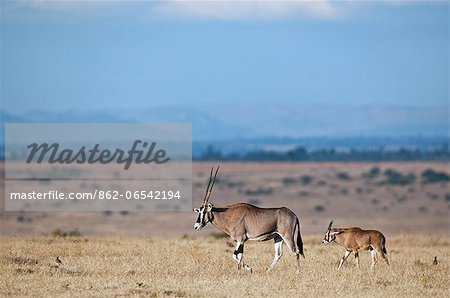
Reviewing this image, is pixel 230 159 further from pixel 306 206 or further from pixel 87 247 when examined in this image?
pixel 87 247

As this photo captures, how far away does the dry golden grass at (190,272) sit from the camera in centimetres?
1633

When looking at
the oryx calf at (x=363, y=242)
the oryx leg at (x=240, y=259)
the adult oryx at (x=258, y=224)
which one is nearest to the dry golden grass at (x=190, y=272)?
the oryx leg at (x=240, y=259)

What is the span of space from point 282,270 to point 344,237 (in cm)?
186

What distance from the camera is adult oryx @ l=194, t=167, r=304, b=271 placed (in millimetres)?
19219

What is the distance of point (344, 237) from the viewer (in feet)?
66.8

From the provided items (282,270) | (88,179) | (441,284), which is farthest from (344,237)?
(88,179)

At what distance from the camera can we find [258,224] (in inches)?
758

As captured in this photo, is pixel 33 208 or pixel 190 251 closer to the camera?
pixel 190 251

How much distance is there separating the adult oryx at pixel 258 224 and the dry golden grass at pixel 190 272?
1.81 feet

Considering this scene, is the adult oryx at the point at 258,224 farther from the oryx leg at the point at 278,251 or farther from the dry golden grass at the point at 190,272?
the dry golden grass at the point at 190,272

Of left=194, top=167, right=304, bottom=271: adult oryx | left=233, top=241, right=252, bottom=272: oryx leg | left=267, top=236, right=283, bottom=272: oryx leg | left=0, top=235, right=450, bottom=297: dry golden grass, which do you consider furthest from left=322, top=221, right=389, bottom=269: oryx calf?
left=233, top=241, right=252, bottom=272: oryx leg

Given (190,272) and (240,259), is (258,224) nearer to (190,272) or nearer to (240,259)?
(240,259)

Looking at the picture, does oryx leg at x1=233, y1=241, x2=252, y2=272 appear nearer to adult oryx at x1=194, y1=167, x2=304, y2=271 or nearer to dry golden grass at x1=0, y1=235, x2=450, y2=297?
adult oryx at x1=194, y1=167, x2=304, y2=271

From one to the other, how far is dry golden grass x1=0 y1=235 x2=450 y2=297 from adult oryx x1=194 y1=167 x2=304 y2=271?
0.55 m
